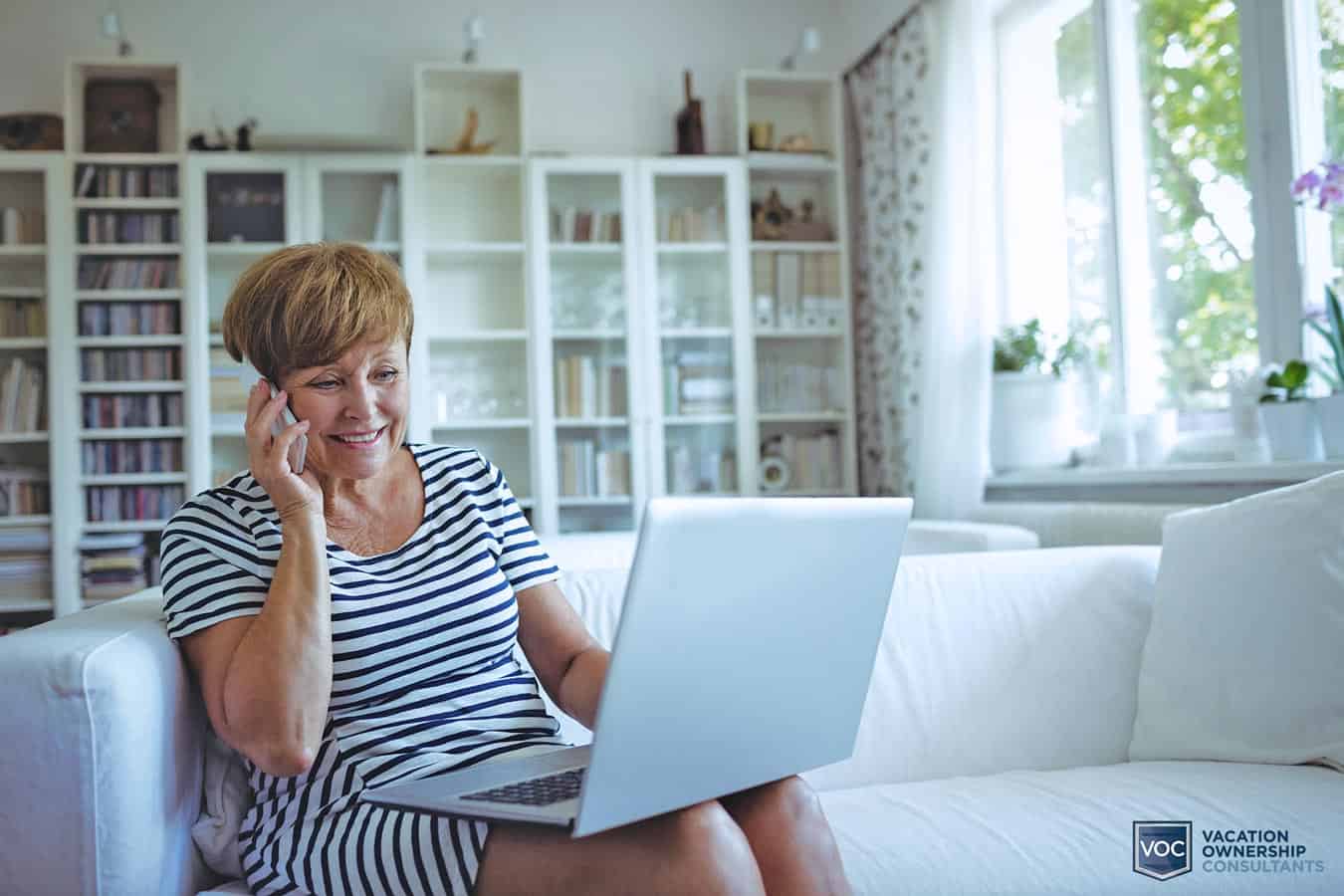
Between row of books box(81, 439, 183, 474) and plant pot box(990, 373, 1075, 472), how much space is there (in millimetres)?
2826

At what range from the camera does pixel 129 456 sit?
13.9 feet

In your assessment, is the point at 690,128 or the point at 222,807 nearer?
the point at 222,807

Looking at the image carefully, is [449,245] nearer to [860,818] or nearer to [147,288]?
[147,288]

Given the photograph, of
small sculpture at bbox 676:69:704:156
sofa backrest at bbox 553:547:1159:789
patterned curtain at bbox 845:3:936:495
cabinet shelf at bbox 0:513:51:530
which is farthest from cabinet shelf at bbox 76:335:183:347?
sofa backrest at bbox 553:547:1159:789

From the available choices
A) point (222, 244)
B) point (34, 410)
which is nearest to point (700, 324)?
point (222, 244)

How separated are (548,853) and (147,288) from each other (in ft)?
12.2

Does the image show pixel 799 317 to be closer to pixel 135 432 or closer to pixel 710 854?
pixel 135 432

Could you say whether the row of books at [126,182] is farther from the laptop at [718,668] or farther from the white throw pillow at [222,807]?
the laptop at [718,668]

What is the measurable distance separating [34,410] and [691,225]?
242 cm

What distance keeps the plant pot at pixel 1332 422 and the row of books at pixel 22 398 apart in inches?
155

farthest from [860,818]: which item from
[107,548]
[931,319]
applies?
[107,548]

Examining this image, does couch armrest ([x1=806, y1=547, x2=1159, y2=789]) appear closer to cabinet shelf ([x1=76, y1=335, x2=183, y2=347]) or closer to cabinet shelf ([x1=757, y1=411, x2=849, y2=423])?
cabinet shelf ([x1=757, y1=411, x2=849, y2=423])

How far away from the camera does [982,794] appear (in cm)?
163

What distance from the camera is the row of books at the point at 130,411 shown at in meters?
4.22
